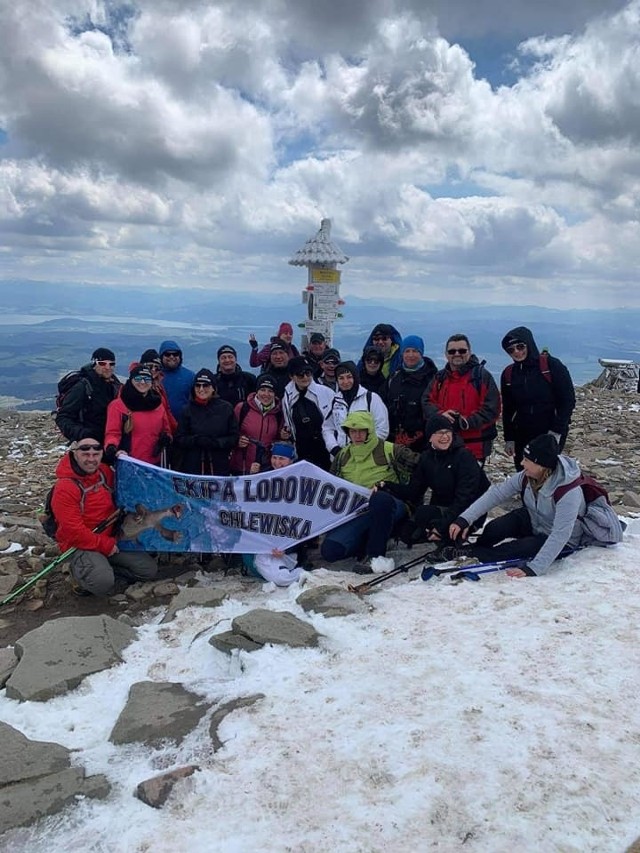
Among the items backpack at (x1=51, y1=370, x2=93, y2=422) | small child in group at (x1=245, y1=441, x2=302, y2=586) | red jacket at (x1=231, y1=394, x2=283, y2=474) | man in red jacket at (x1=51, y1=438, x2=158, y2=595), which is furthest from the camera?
red jacket at (x1=231, y1=394, x2=283, y2=474)

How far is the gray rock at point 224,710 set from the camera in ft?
14.0

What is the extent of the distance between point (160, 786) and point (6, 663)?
2704 mm

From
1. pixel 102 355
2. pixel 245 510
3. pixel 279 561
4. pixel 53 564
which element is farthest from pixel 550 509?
pixel 102 355

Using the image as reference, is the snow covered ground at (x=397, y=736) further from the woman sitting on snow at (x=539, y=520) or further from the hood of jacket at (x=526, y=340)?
the hood of jacket at (x=526, y=340)

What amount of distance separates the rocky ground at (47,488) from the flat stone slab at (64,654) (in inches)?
30.0

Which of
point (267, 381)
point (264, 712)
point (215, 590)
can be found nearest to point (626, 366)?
point (267, 381)

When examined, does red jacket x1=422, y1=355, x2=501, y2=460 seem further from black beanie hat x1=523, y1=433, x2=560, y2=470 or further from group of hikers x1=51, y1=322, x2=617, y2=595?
black beanie hat x1=523, y1=433, x2=560, y2=470

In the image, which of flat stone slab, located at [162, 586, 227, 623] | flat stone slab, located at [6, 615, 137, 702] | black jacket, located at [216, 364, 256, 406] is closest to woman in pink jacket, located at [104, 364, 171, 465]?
black jacket, located at [216, 364, 256, 406]

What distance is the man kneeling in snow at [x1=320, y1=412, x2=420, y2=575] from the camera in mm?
7695

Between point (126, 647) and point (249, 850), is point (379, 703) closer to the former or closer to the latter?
point (249, 850)

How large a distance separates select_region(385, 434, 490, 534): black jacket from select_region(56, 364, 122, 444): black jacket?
4508 millimetres

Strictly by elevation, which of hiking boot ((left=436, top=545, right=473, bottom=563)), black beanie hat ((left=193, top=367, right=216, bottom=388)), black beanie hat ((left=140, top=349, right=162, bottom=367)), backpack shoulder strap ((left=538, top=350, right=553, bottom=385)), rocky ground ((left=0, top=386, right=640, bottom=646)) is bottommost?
rocky ground ((left=0, top=386, right=640, bottom=646))

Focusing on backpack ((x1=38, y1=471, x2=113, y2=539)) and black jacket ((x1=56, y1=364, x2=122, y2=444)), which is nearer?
backpack ((x1=38, y1=471, x2=113, y2=539))

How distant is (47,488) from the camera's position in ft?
41.2
